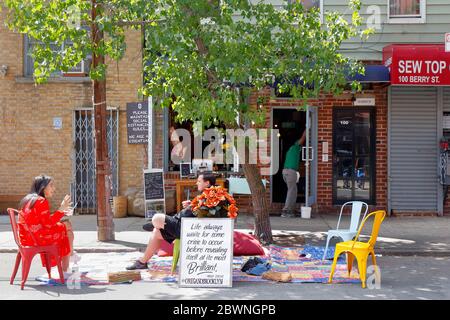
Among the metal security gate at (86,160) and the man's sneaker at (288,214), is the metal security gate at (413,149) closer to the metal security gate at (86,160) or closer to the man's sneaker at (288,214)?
the man's sneaker at (288,214)

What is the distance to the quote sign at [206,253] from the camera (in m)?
7.75

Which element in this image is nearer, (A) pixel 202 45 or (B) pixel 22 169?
(A) pixel 202 45

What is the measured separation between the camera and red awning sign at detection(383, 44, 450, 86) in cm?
1305

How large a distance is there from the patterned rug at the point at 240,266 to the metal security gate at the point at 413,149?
15.1ft

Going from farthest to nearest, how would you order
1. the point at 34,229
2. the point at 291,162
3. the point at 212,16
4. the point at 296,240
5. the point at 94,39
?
the point at 291,162, the point at 296,240, the point at 94,39, the point at 212,16, the point at 34,229

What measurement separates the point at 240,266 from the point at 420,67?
6441mm

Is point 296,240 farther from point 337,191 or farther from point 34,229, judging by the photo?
point 34,229

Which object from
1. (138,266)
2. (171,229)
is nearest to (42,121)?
(138,266)

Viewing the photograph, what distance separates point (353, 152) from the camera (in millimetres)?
14711

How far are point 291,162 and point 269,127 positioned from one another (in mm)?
1083

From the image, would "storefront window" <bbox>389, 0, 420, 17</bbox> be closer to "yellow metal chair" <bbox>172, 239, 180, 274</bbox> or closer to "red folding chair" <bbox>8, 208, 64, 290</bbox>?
"yellow metal chair" <bbox>172, 239, 180, 274</bbox>

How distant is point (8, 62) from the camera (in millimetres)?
14742

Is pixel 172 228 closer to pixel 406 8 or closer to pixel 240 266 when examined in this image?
pixel 240 266

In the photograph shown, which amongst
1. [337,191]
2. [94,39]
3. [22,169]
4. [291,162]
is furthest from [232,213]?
[22,169]
